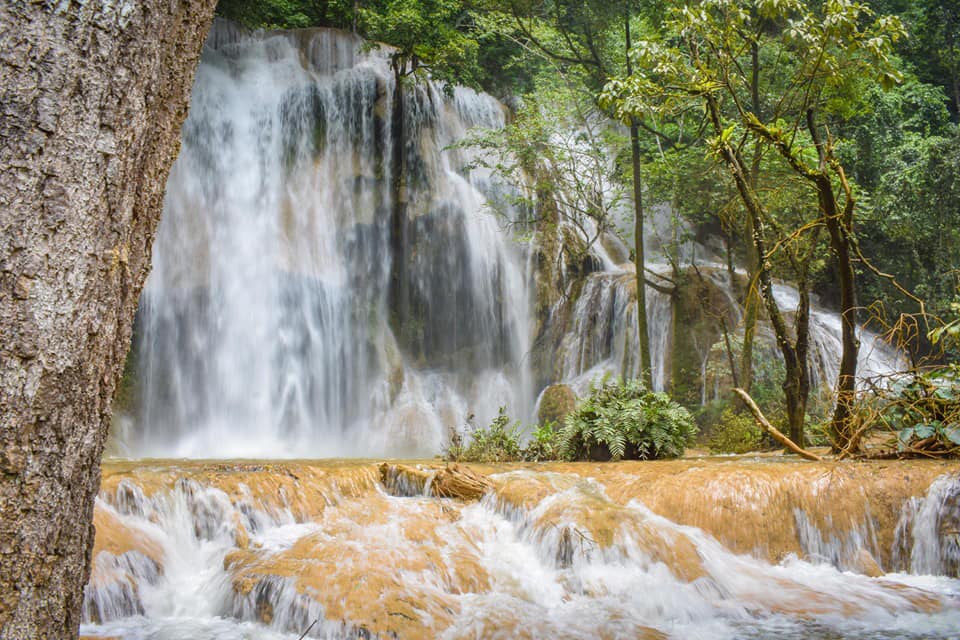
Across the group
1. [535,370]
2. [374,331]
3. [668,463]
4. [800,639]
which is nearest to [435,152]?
[374,331]

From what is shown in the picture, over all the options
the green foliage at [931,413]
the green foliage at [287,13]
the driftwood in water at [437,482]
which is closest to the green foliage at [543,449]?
the driftwood in water at [437,482]

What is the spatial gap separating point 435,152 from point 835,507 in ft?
48.0

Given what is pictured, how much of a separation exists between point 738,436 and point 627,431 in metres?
3.90

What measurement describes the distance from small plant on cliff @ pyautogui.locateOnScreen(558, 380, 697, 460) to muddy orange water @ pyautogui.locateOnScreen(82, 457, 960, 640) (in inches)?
74.5

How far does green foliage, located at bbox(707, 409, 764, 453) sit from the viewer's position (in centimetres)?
1173

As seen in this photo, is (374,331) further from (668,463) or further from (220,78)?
(668,463)

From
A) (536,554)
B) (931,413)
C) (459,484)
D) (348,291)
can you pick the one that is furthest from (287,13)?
(931,413)

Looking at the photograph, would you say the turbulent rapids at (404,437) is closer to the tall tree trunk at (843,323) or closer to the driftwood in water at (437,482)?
the driftwood in water at (437,482)

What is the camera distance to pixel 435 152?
60.7 ft

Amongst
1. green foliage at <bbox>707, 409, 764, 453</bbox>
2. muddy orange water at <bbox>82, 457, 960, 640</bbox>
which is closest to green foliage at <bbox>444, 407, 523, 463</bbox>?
muddy orange water at <bbox>82, 457, 960, 640</bbox>

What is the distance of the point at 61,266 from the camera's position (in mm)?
1284

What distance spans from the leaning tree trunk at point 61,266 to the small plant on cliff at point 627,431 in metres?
7.86

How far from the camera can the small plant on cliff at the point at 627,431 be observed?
8922 mm

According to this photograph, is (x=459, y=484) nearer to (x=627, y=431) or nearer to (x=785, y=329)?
(x=627, y=431)
